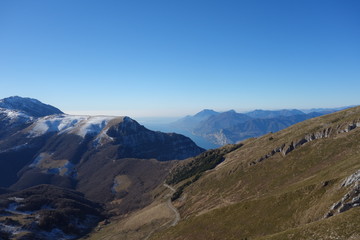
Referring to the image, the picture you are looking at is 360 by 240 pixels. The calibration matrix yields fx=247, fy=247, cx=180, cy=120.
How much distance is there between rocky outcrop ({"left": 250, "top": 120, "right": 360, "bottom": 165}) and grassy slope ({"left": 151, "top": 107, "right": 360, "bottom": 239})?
5.35ft

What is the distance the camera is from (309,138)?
11631 cm

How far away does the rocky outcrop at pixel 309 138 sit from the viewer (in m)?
107

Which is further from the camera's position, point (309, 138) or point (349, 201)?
point (309, 138)

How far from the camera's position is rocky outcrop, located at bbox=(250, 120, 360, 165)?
10709 cm

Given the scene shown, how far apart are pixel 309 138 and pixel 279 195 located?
5830 centimetres

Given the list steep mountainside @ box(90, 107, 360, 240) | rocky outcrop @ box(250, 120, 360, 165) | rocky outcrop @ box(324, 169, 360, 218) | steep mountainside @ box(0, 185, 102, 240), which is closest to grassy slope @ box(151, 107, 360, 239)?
steep mountainside @ box(90, 107, 360, 240)

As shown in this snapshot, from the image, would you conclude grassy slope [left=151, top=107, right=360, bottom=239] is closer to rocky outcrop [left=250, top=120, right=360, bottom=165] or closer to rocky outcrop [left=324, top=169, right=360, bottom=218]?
rocky outcrop [left=250, top=120, right=360, bottom=165]

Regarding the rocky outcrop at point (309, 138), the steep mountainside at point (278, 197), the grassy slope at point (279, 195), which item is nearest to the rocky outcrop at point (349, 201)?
the steep mountainside at point (278, 197)

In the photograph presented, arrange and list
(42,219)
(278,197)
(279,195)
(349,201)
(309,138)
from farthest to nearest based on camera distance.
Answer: (42,219) < (309,138) < (279,195) < (278,197) < (349,201)

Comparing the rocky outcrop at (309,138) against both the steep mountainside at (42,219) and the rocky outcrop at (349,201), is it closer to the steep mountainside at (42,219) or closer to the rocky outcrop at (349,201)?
the rocky outcrop at (349,201)

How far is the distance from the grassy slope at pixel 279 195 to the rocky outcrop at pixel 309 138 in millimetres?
1631

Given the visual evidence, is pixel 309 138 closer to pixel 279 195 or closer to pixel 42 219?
pixel 279 195

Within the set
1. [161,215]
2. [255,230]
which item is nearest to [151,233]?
[161,215]

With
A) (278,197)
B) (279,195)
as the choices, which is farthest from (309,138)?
(278,197)
